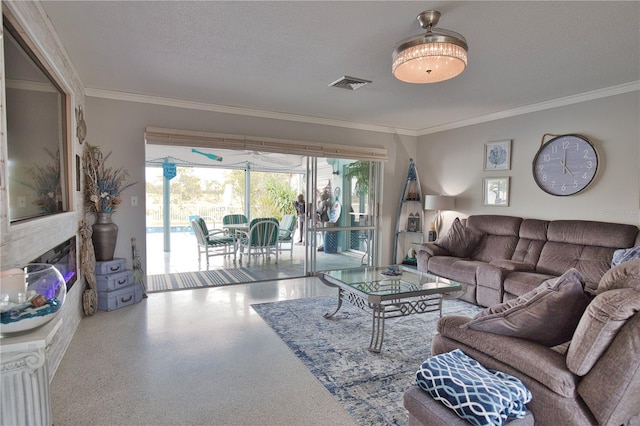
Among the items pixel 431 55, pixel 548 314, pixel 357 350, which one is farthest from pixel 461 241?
pixel 548 314

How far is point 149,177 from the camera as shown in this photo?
8.50 meters

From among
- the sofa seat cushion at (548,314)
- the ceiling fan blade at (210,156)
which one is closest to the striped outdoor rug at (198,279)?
the ceiling fan blade at (210,156)

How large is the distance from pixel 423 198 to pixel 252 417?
4.86 metres

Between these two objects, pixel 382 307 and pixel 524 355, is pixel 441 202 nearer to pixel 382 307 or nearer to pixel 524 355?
pixel 382 307

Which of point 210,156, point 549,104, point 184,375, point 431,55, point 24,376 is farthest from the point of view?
point 210,156

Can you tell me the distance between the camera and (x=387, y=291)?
3.00 m

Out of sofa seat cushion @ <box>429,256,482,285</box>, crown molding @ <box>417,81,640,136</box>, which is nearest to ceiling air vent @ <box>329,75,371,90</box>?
crown molding @ <box>417,81,640,136</box>

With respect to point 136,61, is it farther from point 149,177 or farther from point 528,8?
point 149,177

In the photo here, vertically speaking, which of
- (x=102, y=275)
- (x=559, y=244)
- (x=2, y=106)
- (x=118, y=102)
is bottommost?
(x=102, y=275)

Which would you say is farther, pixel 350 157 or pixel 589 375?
pixel 350 157

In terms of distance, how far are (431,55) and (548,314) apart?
165cm

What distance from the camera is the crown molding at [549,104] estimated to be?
3650 mm

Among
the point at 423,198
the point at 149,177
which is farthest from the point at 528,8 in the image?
the point at 149,177

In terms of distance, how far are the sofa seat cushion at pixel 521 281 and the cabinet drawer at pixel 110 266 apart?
4199 mm
